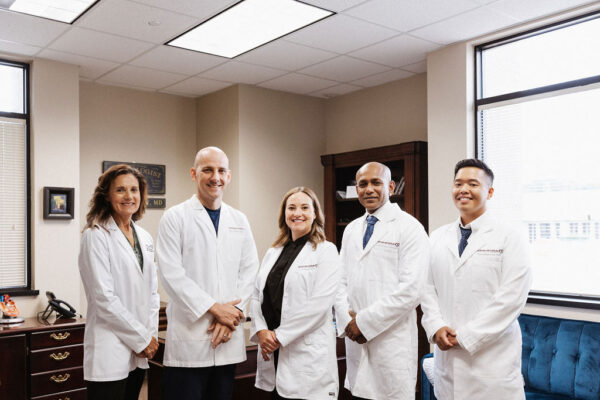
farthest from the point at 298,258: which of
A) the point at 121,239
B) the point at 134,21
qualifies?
the point at 134,21

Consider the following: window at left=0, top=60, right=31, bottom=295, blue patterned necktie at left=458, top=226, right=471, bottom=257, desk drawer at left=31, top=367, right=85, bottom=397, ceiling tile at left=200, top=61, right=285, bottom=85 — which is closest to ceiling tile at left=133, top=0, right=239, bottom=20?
ceiling tile at left=200, top=61, right=285, bottom=85

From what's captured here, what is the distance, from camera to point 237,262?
2660 mm

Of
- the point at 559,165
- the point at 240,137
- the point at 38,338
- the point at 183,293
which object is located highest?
the point at 240,137

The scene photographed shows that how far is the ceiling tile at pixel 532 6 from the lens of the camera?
3.50 meters

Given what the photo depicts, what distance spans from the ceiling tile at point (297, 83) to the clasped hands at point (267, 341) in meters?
3.11

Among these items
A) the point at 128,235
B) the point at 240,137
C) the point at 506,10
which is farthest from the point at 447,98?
the point at 128,235

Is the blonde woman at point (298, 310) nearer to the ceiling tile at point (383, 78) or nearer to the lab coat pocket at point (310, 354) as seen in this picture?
the lab coat pocket at point (310, 354)

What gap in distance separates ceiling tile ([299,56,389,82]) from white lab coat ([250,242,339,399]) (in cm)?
251

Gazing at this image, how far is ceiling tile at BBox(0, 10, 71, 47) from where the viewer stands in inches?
146

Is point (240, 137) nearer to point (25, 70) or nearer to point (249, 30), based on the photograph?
point (249, 30)

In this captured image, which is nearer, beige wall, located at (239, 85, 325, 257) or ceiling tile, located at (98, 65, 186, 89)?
ceiling tile, located at (98, 65, 186, 89)

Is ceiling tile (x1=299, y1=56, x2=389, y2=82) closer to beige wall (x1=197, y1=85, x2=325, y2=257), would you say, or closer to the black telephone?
beige wall (x1=197, y1=85, x2=325, y2=257)

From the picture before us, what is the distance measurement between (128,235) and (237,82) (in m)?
3.16

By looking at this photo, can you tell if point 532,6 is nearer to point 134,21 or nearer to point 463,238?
point 463,238
